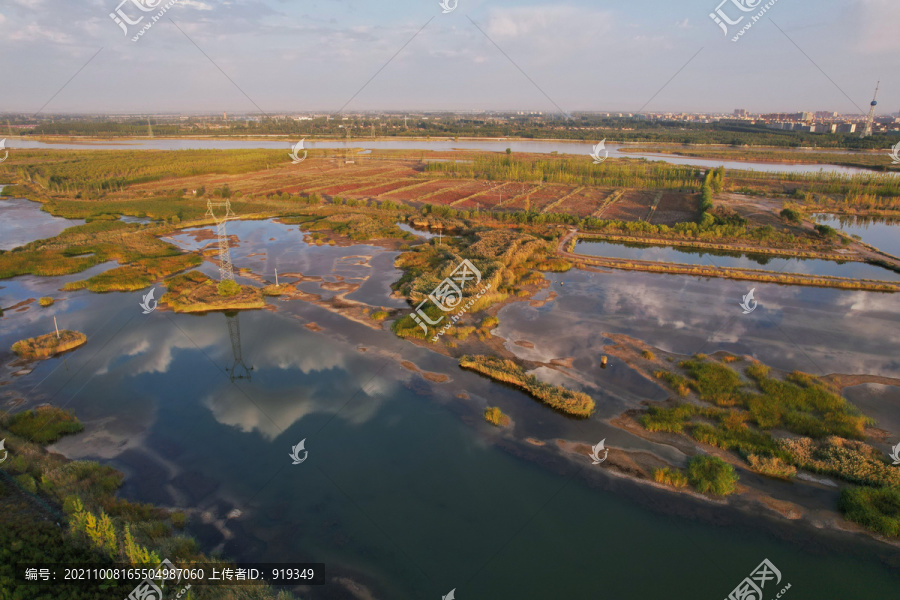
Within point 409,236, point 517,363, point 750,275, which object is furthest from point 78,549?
point 750,275

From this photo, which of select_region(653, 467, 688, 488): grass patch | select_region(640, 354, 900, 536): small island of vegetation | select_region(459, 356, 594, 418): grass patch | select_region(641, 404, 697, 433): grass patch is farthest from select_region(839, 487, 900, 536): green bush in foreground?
select_region(459, 356, 594, 418): grass patch

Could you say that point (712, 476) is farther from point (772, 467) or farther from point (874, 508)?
point (874, 508)

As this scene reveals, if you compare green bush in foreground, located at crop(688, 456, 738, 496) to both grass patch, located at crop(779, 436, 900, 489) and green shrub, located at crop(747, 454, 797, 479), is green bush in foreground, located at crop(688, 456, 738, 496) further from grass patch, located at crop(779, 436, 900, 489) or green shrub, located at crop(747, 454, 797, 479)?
grass patch, located at crop(779, 436, 900, 489)

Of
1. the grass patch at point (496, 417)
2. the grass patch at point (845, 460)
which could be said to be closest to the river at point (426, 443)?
the grass patch at point (496, 417)

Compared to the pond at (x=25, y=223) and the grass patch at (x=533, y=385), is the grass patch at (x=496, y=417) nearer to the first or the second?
the grass patch at (x=533, y=385)

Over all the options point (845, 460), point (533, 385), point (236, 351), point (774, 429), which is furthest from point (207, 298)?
point (845, 460)

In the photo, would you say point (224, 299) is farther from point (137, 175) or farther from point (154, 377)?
point (137, 175)
